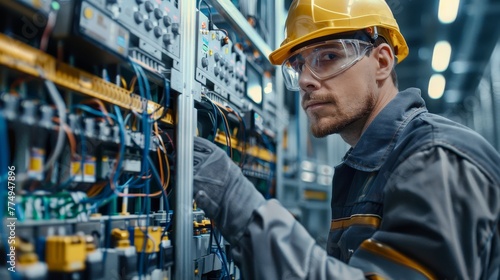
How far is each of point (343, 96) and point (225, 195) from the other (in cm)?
66

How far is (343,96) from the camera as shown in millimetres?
1532

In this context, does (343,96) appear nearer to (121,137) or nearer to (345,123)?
(345,123)

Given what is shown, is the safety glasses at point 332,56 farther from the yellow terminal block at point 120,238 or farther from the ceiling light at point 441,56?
the ceiling light at point 441,56

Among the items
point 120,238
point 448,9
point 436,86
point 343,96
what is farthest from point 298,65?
point 436,86

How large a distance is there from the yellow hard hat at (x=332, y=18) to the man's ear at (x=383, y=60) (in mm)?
90

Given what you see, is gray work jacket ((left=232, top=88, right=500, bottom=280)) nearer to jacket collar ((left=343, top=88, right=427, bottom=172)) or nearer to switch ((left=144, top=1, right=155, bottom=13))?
jacket collar ((left=343, top=88, right=427, bottom=172))

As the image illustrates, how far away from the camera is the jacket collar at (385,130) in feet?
4.70

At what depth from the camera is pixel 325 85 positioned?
1547mm

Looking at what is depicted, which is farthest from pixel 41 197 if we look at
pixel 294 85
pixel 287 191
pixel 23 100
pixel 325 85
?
pixel 287 191

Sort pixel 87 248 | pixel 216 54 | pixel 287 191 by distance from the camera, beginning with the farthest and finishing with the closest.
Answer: pixel 287 191, pixel 216 54, pixel 87 248

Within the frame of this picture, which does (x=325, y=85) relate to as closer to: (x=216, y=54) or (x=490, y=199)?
(x=216, y=54)

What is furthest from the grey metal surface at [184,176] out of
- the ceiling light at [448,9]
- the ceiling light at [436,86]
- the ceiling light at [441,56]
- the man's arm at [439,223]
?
the ceiling light at [436,86]

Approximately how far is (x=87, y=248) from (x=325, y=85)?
101cm

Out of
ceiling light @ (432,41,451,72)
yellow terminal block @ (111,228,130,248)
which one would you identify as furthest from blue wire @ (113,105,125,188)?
ceiling light @ (432,41,451,72)
